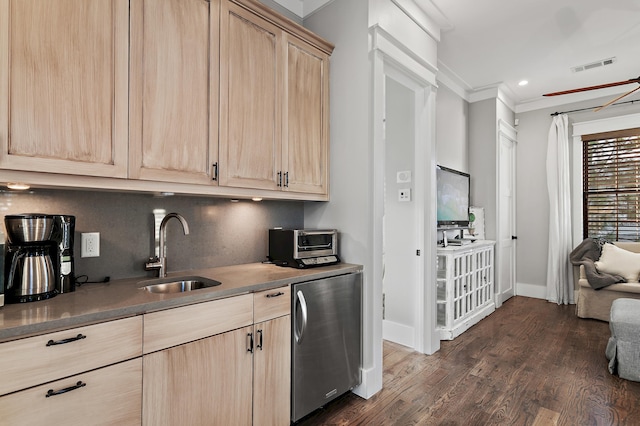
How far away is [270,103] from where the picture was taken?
214 cm

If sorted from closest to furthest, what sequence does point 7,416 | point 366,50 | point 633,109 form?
point 7,416, point 366,50, point 633,109

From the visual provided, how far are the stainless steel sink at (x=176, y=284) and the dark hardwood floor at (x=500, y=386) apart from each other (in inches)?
41.2

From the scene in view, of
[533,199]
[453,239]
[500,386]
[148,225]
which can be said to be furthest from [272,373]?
[533,199]

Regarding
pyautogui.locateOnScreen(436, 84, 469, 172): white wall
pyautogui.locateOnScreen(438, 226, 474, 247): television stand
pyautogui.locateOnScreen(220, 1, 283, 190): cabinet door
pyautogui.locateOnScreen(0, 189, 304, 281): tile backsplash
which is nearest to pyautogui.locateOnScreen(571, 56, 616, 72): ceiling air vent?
pyautogui.locateOnScreen(436, 84, 469, 172): white wall

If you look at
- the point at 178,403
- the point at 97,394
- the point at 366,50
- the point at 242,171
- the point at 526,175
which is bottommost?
the point at 178,403

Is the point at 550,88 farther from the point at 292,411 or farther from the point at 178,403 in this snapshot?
the point at 178,403

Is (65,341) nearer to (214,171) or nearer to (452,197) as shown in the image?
(214,171)

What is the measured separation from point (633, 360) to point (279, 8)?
3.82 metres

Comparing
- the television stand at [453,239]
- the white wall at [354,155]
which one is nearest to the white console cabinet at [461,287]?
the television stand at [453,239]

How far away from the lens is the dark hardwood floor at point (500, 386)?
2096mm

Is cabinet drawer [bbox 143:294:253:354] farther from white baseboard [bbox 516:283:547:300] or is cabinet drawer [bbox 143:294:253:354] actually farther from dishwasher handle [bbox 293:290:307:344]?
white baseboard [bbox 516:283:547:300]

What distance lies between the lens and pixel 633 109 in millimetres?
4496

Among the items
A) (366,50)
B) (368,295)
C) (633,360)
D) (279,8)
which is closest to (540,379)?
(633,360)

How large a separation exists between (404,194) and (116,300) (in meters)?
2.51
